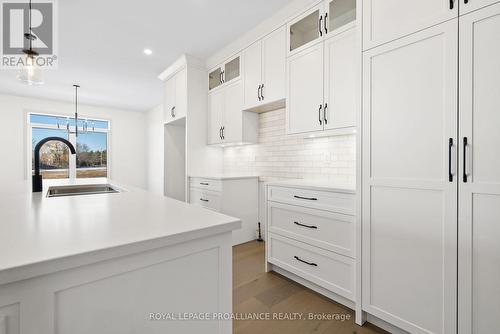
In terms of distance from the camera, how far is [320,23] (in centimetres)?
219

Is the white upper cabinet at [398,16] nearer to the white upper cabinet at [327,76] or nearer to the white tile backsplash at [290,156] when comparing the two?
the white upper cabinet at [327,76]

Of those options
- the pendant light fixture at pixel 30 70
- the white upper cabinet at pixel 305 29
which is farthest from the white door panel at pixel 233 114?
the pendant light fixture at pixel 30 70

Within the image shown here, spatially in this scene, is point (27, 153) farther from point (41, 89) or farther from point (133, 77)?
point (133, 77)

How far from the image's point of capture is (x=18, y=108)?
5.32 meters

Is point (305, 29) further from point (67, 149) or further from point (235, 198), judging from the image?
point (67, 149)

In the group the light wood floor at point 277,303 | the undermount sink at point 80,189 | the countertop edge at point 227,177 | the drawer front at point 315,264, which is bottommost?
the light wood floor at point 277,303

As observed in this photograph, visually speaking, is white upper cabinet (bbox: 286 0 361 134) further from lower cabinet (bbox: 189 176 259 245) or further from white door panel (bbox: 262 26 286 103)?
lower cabinet (bbox: 189 176 259 245)

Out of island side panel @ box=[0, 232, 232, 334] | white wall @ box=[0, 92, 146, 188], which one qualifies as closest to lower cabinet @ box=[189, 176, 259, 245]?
island side panel @ box=[0, 232, 232, 334]

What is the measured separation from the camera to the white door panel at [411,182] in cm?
126

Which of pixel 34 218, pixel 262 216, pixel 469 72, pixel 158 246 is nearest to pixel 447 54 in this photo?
pixel 469 72

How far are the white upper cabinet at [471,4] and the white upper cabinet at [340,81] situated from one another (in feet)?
2.44

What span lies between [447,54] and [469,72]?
148 millimetres

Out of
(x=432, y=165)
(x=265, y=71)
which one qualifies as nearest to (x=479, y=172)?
(x=432, y=165)

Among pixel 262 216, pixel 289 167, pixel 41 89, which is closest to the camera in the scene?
pixel 289 167
